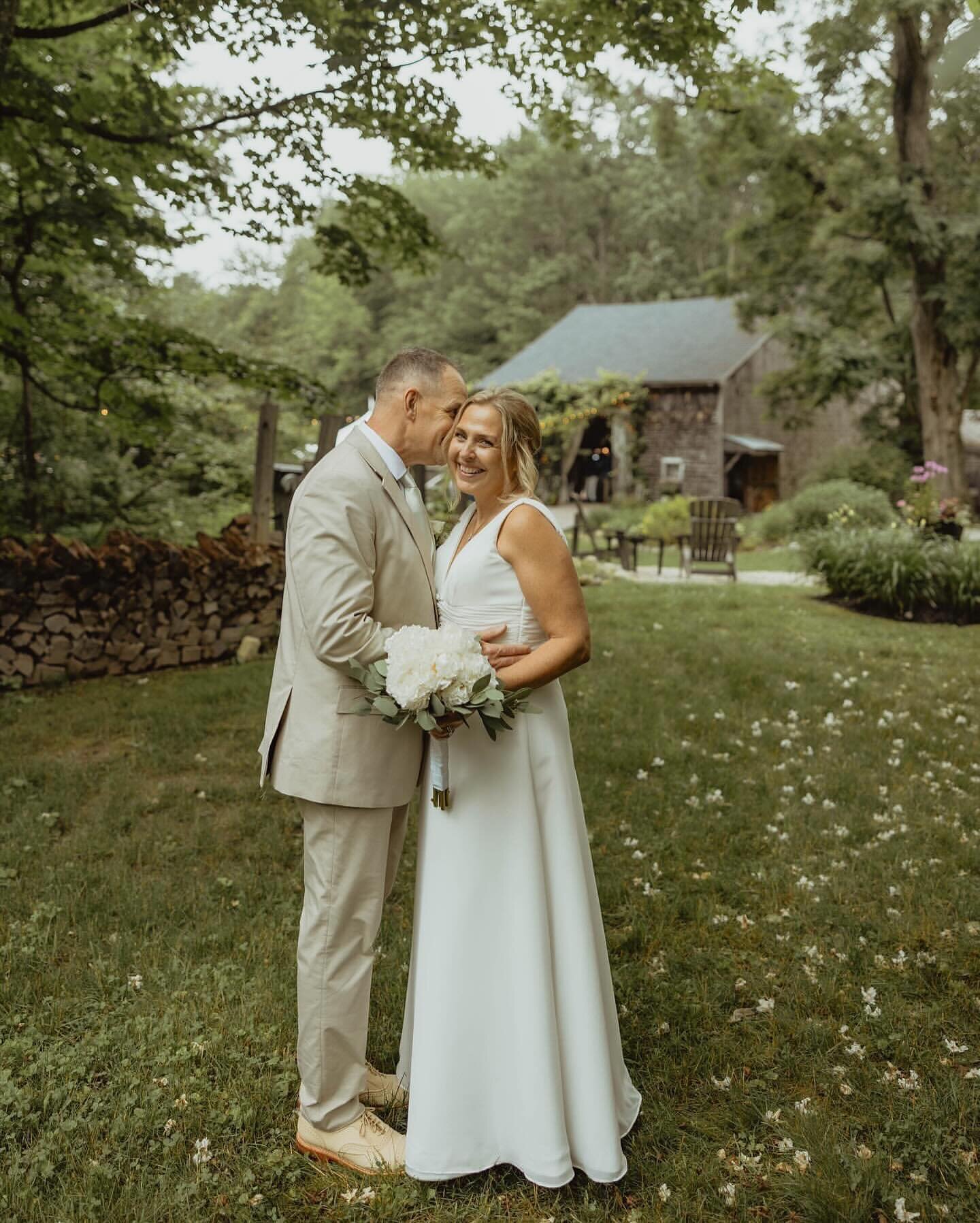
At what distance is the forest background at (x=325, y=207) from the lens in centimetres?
730

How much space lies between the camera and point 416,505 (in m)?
2.81

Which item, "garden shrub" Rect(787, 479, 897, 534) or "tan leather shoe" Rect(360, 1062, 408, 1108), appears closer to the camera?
"tan leather shoe" Rect(360, 1062, 408, 1108)

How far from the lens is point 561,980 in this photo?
2674 mm

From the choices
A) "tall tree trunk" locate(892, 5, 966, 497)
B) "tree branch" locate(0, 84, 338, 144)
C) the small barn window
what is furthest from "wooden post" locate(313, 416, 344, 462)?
the small barn window

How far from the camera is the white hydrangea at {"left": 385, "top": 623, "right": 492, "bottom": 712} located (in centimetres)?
232

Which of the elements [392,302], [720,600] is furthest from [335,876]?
[392,302]

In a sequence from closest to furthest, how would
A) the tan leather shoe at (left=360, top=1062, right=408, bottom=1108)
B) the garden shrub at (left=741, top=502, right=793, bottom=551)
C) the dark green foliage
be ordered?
1. the tan leather shoe at (left=360, top=1062, right=408, bottom=1108)
2. the dark green foliage
3. the garden shrub at (left=741, top=502, right=793, bottom=551)

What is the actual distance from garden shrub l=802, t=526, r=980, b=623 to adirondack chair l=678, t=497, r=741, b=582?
10.1 ft

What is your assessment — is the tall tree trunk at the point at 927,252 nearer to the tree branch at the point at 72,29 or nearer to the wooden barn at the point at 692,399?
the wooden barn at the point at 692,399

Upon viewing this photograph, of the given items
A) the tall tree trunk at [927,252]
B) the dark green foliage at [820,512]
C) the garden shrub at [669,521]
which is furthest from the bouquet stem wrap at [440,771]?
the garden shrub at [669,521]

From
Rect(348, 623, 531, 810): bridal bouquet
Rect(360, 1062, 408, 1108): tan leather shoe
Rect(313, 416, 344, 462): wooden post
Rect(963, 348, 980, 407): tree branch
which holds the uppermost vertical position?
Rect(963, 348, 980, 407): tree branch

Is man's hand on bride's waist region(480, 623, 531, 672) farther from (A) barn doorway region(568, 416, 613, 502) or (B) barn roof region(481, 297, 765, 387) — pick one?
(A) barn doorway region(568, 416, 613, 502)

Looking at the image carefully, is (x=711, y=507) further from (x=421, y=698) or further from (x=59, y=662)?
(x=421, y=698)

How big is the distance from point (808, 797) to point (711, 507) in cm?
1179
